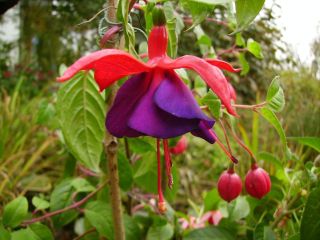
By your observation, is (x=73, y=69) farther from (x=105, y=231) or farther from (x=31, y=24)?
(x=31, y=24)

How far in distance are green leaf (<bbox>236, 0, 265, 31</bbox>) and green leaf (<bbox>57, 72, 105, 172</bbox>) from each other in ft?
0.84

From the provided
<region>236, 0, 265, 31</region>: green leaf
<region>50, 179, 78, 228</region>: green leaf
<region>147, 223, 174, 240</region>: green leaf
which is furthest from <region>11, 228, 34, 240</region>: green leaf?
<region>236, 0, 265, 31</region>: green leaf

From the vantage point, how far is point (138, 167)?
32.6 inches

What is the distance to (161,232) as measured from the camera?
0.80 m

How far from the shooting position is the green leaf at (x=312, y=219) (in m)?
0.44

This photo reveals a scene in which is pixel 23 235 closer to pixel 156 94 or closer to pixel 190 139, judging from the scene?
pixel 156 94

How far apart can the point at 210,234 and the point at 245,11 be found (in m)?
0.49

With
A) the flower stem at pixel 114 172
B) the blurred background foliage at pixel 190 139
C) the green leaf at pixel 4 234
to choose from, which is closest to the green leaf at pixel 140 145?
the blurred background foliage at pixel 190 139

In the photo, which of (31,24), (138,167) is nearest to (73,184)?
(138,167)

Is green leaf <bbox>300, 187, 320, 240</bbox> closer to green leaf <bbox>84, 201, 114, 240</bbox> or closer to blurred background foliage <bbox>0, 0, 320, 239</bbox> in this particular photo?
blurred background foliage <bbox>0, 0, 320, 239</bbox>

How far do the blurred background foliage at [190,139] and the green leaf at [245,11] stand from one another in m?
0.19

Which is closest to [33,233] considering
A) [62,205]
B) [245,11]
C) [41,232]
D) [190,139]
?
[41,232]

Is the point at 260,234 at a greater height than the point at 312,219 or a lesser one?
lesser

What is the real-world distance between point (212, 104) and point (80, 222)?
2.90ft
